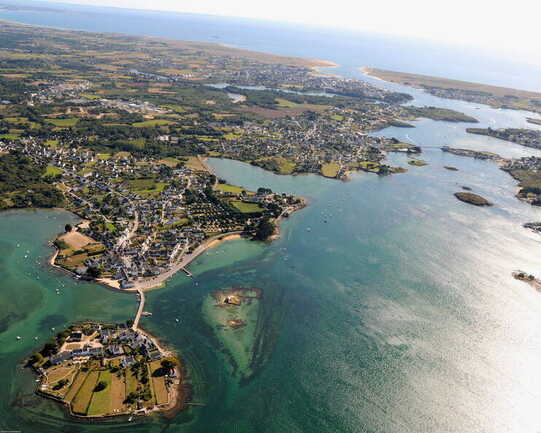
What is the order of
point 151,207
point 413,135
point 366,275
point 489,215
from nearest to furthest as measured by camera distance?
1. point 366,275
2. point 151,207
3. point 489,215
4. point 413,135

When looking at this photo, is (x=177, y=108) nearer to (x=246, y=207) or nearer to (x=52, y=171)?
(x=52, y=171)

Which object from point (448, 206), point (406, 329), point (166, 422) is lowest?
point (166, 422)

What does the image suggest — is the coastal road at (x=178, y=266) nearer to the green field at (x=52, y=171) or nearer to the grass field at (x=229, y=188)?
the grass field at (x=229, y=188)

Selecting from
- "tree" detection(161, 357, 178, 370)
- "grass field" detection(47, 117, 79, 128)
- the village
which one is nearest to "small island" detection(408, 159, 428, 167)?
the village

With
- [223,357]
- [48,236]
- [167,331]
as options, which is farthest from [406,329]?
[48,236]

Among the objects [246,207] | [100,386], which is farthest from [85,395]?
[246,207]

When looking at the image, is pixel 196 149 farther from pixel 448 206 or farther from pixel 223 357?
pixel 223 357
